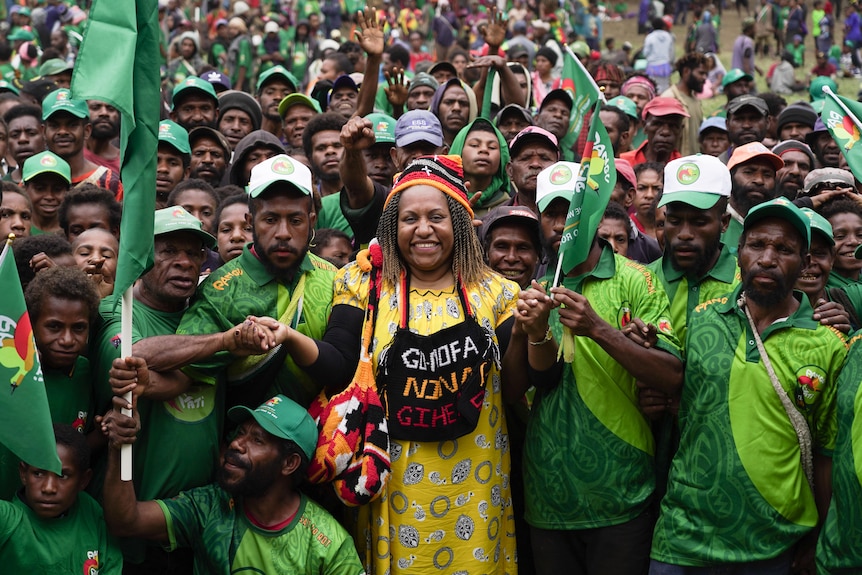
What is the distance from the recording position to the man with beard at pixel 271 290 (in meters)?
4.59

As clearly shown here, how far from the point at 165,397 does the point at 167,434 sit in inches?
8.7

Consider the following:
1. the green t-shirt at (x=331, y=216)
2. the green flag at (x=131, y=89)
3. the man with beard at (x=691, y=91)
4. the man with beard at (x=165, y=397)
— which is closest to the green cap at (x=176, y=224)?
the man with beard at (x=165, y=397)

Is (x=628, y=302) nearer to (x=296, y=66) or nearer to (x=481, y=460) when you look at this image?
(x=481, y=460)

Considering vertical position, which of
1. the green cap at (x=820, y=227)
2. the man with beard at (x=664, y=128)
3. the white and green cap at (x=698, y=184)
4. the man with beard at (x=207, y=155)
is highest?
the man with beard at (x=664, y=128)

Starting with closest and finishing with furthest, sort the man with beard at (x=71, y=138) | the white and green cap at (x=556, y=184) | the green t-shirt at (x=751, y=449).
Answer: the green t-shirt at (x=751, y=449)
the white and green cap at (x=556, y=184)
the man with beard at (x=71, y=138)

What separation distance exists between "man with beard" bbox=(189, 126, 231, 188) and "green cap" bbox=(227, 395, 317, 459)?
3839 millimetres

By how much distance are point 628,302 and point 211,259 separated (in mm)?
2594

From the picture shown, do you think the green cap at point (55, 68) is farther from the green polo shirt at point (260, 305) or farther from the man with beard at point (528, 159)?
the green polo shirt at point (260, 305)

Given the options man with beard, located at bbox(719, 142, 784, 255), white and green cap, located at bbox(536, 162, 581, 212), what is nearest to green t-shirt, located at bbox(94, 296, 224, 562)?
white and green cap, located at bbox(536, 162, 581, 212)

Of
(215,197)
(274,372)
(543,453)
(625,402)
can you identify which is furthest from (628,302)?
(215,197)

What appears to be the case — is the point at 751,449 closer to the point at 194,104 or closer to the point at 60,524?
the point at 60,524

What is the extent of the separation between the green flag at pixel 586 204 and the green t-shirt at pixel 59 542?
7.80 ft

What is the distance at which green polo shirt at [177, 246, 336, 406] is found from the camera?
4598 millimetres

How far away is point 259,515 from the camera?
4.50 meters
